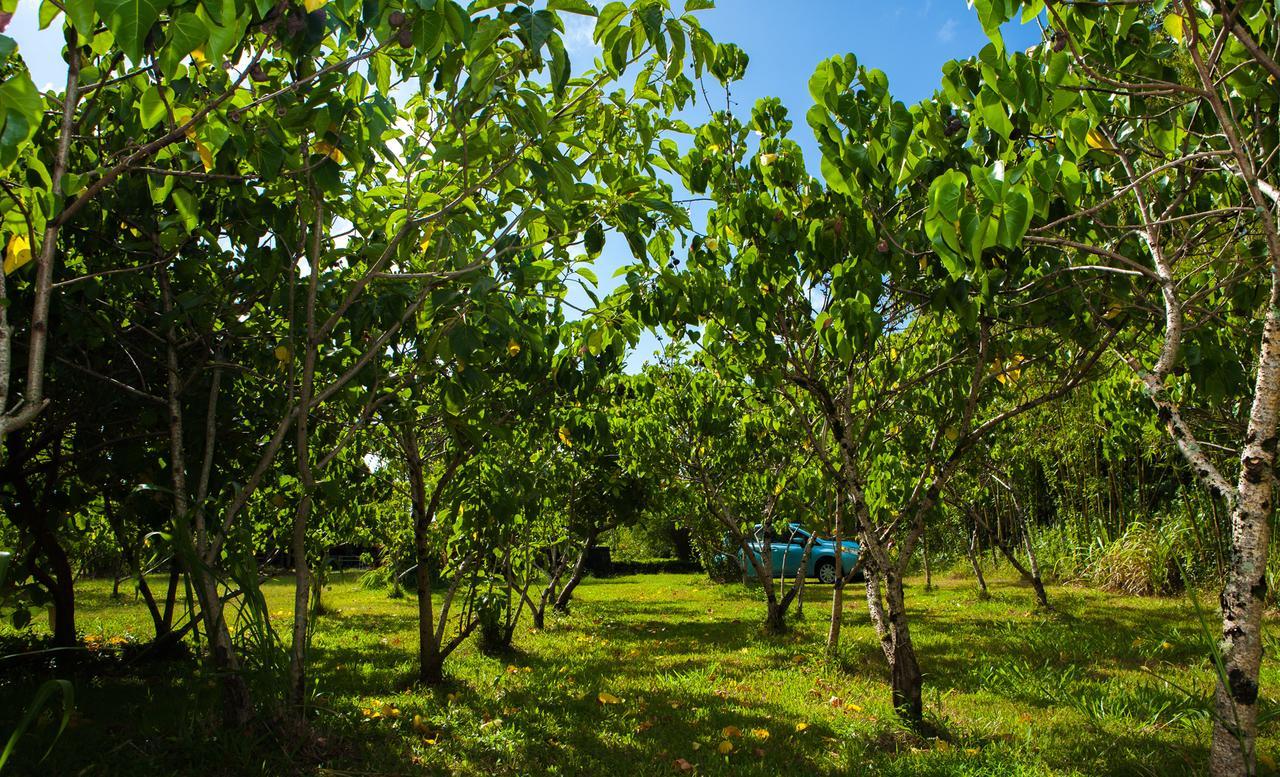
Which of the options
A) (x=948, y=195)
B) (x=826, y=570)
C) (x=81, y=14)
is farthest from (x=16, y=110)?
(x=826, y=570)

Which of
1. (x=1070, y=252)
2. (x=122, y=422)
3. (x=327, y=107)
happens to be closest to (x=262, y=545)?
(x=122, y=422)

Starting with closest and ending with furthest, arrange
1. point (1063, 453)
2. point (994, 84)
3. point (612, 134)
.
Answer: point (994, 84)
point (612, 134)
point (1063, 453)

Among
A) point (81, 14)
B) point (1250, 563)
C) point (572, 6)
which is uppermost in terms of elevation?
point (572, 6)

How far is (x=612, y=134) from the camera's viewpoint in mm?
3084

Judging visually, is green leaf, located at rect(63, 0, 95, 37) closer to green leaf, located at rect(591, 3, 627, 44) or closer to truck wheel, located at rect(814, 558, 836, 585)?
green leaf, located at rect(591, 3, 627, 44)

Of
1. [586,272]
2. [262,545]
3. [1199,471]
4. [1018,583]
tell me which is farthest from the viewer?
[1018,583]

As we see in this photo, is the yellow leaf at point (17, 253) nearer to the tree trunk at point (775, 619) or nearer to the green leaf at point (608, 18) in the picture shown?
the green leaf at point (608, 18)

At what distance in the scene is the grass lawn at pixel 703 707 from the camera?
10.7 ft

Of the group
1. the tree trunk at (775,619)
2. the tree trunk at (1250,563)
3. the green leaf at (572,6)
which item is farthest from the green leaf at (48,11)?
the tree trunk at (775,619)

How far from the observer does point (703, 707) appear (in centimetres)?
460

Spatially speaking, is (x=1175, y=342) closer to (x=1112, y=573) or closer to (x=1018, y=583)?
(x=1112, y=573)

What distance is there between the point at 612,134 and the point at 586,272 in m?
0.57

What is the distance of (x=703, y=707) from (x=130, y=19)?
4308mm

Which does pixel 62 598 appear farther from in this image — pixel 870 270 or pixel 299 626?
pixel 870 270
